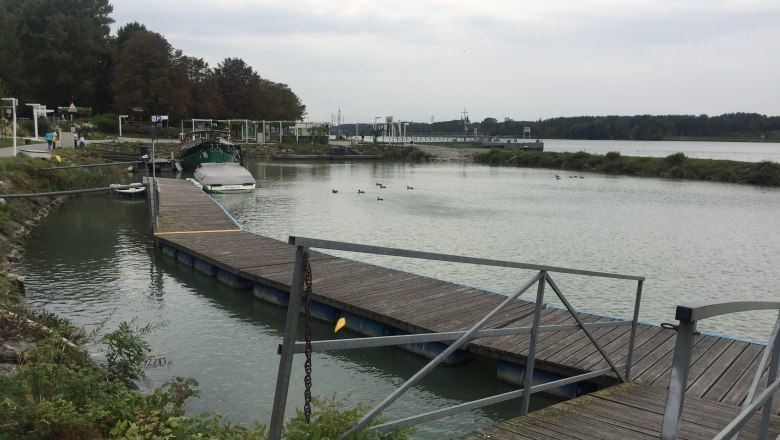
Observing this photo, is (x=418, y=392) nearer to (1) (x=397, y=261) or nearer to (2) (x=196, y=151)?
(1) (x=397, y=261)

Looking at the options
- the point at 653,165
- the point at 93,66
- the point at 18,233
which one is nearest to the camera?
the point at 18,233

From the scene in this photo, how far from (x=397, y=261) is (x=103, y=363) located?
9629 millimetres

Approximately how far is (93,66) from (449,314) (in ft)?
277

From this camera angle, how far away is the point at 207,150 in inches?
1720

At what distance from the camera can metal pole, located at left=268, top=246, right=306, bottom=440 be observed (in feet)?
10.4

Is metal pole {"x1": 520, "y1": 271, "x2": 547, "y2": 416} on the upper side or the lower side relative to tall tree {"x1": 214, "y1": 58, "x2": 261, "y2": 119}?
lower

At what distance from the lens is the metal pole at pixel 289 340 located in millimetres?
3176

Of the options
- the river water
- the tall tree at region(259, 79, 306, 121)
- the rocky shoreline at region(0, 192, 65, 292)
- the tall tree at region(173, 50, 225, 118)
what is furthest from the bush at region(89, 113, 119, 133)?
the rocky shoreline at region(0, 192, 65, 292)

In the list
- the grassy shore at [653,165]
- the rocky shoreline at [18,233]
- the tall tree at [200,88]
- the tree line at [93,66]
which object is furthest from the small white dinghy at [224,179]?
the tall tree at [200,88]

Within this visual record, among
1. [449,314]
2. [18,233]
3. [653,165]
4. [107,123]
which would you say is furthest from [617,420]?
[107,123]

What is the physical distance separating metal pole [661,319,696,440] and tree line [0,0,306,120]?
74.0 meters

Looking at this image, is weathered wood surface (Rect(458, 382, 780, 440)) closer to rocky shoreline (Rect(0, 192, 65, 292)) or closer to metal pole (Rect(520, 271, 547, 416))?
metal pole (Rect(520, 271, 547, 416))

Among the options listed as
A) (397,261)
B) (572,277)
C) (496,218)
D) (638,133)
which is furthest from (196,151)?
(638,133)

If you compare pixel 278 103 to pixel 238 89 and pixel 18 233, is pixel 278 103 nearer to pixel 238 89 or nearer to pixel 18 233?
pixel 238 89
